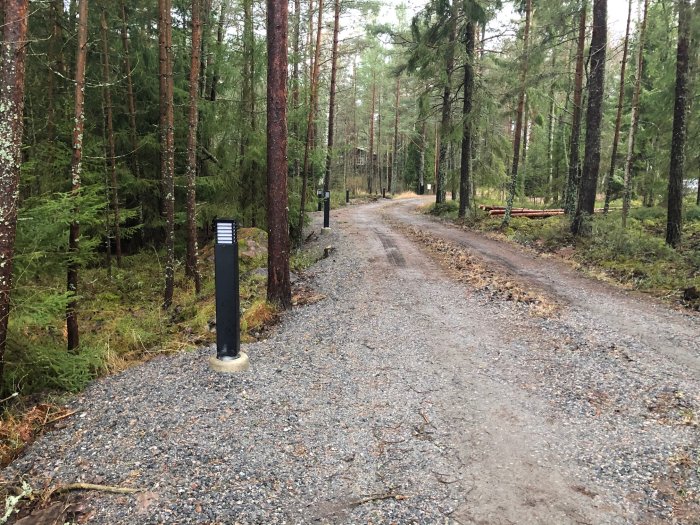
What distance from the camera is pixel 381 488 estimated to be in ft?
10.6

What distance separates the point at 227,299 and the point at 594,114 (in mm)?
12637

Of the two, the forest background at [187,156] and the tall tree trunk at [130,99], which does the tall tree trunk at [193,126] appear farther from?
the tall tree trunk at [130,99]

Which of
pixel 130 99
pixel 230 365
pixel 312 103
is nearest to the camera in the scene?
pixel 230 365

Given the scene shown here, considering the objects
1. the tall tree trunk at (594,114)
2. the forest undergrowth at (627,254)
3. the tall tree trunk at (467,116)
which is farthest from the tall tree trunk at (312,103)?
the tall tree trunk at (594,114)

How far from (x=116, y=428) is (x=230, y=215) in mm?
11525

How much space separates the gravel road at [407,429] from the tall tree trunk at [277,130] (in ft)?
5.31

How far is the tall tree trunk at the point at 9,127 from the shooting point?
398cm

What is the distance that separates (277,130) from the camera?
735 centimetres

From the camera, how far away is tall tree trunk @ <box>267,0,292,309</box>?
7242 mm

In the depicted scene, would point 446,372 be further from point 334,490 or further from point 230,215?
point 230,215

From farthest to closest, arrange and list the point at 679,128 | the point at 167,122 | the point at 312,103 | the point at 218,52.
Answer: the point at 312,103
the point at 218,52
the point at 679,128
the point at 167,122

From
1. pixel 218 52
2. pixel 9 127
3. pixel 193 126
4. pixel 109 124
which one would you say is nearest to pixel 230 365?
pixel 9 127

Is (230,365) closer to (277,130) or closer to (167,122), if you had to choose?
(277,130)

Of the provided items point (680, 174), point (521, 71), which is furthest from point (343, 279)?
point (521, 71)
